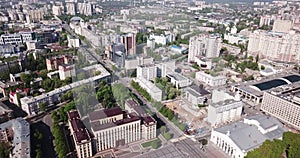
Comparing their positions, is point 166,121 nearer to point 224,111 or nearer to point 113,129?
point 224,111

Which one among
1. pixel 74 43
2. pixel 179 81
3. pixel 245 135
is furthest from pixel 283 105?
pixel 74 43

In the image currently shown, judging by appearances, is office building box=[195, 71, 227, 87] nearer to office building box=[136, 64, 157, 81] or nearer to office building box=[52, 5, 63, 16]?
office building box=[136, 64, 157, 81]

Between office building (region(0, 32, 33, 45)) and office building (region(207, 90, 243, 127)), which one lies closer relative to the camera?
office building (region(207, 90, 243, 127))

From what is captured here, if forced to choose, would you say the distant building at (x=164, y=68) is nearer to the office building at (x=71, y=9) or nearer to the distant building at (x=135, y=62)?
the distant building at (x=135, y=62)

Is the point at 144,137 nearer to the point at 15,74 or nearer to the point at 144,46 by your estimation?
the point at 15,74

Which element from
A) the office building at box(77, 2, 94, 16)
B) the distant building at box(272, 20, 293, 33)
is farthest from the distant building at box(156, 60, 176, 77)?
the office building at box(77, 2, 94, 16)
